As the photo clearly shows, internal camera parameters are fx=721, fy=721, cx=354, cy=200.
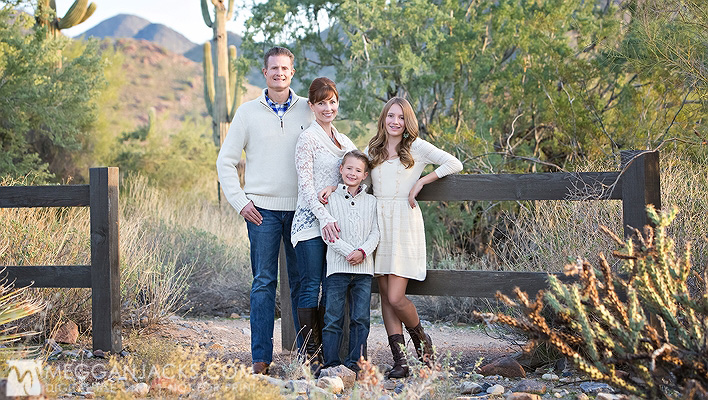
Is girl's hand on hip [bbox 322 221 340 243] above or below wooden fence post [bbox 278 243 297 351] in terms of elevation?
above

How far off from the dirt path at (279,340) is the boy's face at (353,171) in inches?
48.2

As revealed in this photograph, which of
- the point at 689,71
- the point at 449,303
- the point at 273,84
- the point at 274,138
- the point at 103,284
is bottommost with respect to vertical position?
the point at 449,303

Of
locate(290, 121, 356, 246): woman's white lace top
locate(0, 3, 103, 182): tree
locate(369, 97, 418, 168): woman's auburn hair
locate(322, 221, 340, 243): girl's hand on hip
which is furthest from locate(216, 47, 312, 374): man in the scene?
locate(0, 3, 103, 182): tree

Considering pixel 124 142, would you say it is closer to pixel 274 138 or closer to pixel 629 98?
pixel 629 98

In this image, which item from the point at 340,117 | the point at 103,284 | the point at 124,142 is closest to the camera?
the point at 103,284

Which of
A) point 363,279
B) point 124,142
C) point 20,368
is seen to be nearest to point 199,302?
point 363,279

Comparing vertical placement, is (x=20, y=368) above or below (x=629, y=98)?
below

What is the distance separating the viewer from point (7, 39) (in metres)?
11.5

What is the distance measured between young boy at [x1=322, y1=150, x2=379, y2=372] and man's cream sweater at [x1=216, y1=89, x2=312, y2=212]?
346mm

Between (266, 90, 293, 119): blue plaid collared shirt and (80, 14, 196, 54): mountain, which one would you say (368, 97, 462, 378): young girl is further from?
(80, 14, 196, 54): mountain

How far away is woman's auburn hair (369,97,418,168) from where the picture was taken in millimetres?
4492

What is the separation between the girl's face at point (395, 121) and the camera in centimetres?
448

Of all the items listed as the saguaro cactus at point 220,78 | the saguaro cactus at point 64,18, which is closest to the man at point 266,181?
the saguaro cactus at point 64,18

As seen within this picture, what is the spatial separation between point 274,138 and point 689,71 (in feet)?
13.5
